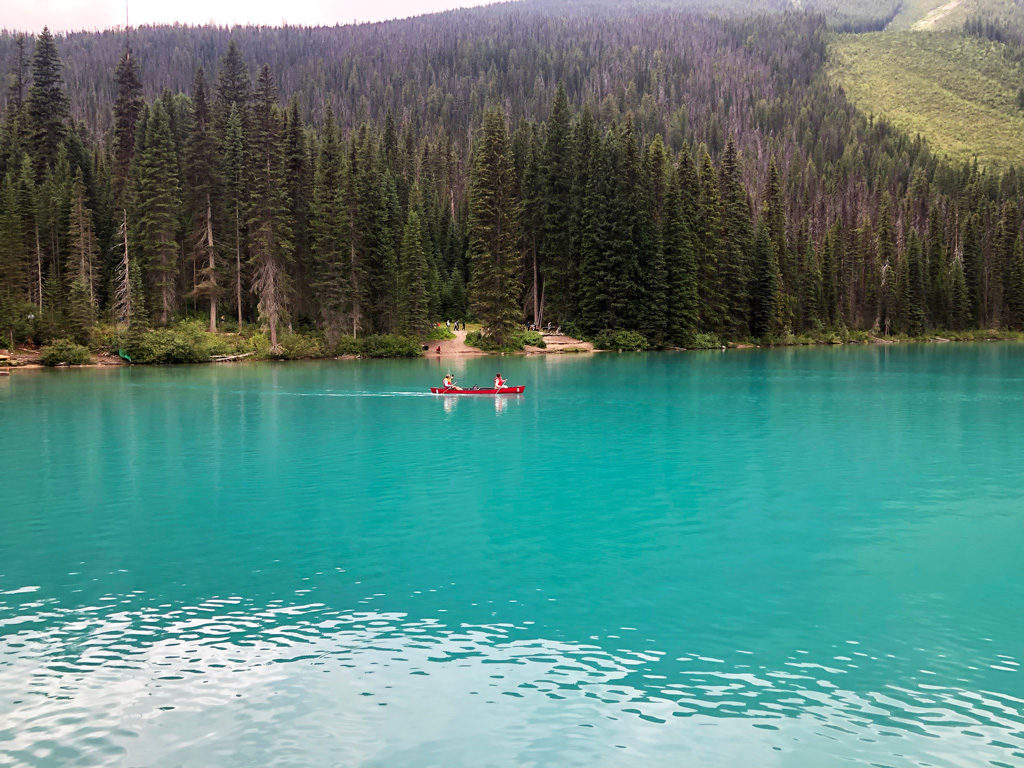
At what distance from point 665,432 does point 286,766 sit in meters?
25.9

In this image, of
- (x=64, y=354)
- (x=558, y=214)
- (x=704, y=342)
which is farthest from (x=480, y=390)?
(x=704, y=342)

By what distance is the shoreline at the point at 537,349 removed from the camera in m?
72.8

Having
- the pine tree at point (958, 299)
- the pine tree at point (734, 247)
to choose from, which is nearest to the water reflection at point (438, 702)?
the pine tree at point (734, 247)

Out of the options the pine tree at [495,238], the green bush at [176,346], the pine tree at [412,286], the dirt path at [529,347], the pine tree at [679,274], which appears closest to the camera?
the green bush at [176,346]

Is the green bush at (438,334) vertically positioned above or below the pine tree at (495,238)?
below

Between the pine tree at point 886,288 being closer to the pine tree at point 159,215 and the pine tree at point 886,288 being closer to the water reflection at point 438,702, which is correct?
the pine tree at point 159,215

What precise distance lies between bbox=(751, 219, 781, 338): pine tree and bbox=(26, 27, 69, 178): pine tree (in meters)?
81.1

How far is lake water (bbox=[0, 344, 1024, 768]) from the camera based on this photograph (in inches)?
398

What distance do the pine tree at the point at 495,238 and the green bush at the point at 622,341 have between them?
30.4 ft

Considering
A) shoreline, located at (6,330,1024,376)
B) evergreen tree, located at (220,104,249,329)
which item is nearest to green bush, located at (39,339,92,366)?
shoreline, located at (6,330,1024,376)

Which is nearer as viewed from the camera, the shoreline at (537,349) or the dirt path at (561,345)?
the shoreline at (537,349)

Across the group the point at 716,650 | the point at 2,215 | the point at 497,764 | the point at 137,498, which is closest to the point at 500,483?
the point at 137,498

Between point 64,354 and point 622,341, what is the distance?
51.7 meters

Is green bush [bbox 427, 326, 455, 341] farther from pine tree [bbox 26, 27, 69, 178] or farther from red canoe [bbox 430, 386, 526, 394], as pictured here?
pine tree [bbox 26, 27, 69, 178]
